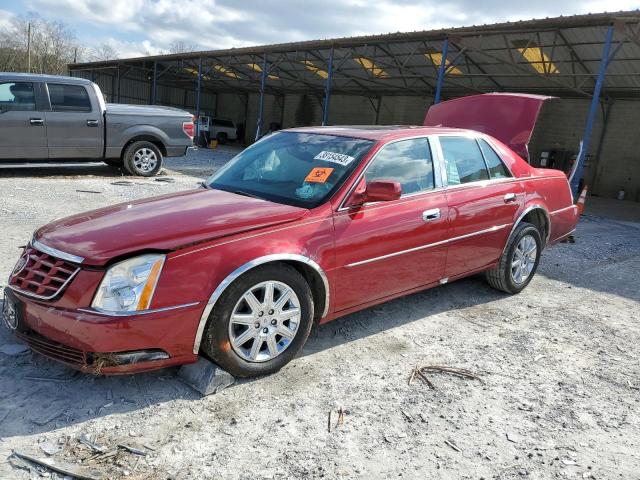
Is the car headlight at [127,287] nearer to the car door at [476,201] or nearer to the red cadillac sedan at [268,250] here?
the red cadillac sedan at [268,250]

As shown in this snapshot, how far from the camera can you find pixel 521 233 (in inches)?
184

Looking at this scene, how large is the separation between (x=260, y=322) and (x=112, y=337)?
81 cm

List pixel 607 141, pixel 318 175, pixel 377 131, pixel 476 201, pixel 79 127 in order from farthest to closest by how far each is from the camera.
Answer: pixel 607 141, pixel 79 127, pixel 476 201, pixel 377 131, pixel 318 175

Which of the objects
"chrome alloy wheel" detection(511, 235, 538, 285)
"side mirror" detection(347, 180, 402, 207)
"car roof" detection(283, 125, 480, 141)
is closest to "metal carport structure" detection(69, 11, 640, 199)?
"chrome alloy wheel" detection(511, 235, 538, 285)

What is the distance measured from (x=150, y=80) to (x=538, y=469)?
3847cm

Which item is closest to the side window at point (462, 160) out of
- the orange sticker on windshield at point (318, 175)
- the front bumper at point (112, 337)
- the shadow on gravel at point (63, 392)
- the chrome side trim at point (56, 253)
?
the orange sticker on windshield at point (318, 175)

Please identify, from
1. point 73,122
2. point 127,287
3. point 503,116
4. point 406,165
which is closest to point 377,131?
point 406,165

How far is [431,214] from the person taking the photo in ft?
12.4

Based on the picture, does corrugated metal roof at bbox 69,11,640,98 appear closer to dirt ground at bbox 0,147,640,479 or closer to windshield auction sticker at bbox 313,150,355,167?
dirt ground at bbox 0,147,640,479

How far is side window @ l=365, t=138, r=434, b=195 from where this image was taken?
360cm

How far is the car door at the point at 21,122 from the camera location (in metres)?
8.74

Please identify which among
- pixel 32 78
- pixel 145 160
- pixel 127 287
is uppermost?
pixel 32 78

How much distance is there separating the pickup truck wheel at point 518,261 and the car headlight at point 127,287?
325 cm

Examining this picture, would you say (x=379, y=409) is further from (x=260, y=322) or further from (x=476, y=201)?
(x=476, y=201)
